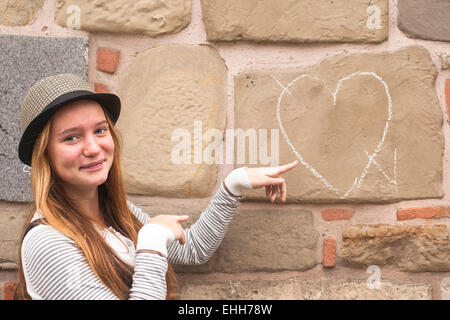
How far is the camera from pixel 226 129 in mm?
1518

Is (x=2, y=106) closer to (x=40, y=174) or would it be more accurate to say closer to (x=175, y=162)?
(x=40, y=174)

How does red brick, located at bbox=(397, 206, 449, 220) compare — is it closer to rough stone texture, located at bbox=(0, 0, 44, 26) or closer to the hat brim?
the hat brim

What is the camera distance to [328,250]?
154 cm

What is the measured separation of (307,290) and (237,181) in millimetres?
435

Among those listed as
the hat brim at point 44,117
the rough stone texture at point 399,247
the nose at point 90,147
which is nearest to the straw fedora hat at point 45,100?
the hat brim at point 44,117

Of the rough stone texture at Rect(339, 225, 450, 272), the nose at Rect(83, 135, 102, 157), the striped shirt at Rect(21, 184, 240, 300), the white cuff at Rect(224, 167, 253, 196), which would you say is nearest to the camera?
the striped shirt at Rect(21, 184, 240, 300)

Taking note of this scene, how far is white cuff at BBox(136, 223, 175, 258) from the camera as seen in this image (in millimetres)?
1190

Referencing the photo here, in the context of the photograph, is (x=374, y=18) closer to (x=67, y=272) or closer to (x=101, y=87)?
(x=101, y=87)

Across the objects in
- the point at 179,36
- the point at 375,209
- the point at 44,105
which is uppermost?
the point at 179,36

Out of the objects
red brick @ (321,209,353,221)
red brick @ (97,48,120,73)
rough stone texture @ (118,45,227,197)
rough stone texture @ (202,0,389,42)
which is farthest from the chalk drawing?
red brick @ (97,48,120,73)

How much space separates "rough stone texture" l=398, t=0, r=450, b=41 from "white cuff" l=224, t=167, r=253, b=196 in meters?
0.68

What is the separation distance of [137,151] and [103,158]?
250mm

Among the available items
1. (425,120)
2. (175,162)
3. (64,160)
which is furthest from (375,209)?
(64,160)

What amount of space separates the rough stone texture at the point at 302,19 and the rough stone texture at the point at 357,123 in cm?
8
